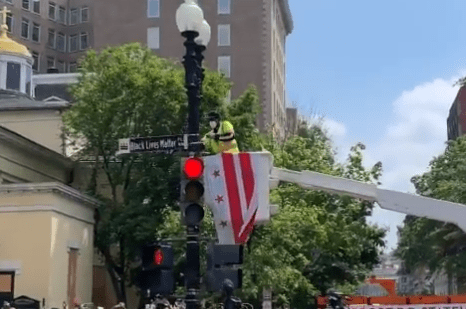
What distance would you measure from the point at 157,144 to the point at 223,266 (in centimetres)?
241

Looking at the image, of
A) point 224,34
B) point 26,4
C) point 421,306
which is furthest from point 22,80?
point 26,4

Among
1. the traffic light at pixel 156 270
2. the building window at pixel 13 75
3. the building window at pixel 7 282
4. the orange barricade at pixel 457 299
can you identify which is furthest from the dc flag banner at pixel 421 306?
the building window at pixel 13 75

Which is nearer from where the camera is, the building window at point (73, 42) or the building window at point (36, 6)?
the building window at point (36, 6)

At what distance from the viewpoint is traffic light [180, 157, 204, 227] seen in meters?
11.1

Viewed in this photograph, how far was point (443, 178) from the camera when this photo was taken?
46250 mm

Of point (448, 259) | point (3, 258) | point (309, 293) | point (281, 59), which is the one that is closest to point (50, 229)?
point (3, 258)

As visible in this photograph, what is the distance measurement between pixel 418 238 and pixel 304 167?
51.0 feet

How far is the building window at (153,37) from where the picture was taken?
75.9 meters

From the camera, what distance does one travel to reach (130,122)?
36438 mm

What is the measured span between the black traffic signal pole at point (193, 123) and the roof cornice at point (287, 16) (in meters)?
75.0

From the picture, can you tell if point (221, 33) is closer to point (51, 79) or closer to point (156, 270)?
point (51, 79)

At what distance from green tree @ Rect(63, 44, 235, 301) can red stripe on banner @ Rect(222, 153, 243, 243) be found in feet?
72.7

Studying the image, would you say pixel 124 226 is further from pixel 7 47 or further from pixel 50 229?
pixel 7 47

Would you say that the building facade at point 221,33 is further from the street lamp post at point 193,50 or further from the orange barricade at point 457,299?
the street lamp post at point 193,50
